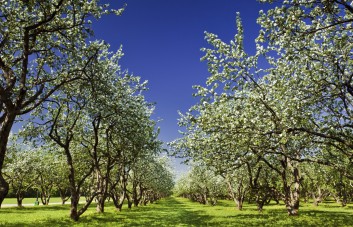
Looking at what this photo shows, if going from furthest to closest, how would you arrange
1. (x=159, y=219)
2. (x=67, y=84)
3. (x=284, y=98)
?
(x=159, y=219)
(x=67, y=84)
(x=284, y=98)

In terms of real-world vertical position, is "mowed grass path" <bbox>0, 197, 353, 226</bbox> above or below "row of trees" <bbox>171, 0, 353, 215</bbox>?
below

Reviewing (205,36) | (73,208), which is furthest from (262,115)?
(73,208)

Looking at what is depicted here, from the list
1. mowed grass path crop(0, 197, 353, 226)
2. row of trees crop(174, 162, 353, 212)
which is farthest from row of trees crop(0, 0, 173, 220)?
row of trees crop(174, 162, 353, 212)

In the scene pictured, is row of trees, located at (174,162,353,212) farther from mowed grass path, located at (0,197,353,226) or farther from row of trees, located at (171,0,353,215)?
row of trees, located at (171,0,353,215)

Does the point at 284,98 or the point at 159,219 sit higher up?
the point at 284,98

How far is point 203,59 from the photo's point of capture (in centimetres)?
1945

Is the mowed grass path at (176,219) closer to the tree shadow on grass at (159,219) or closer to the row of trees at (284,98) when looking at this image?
the tree shadow on grass at (159,219)

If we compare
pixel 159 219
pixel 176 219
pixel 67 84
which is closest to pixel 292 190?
pixel 176 219

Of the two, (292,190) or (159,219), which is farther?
(292,190)

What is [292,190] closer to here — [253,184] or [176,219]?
[253,184]

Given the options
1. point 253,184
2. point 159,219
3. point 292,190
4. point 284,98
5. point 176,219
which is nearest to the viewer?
point 284,98

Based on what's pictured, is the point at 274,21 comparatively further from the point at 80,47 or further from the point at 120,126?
the point at 120,126

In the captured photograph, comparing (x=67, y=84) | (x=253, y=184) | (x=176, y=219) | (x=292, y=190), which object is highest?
(x=67, y=84)

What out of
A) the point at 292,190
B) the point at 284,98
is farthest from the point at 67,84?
the point at 292,190
